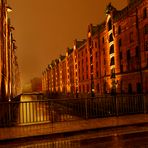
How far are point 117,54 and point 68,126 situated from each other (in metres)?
39.9

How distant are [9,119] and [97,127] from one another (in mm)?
3828

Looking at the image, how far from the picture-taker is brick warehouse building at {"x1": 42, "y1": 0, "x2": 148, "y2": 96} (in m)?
40.1

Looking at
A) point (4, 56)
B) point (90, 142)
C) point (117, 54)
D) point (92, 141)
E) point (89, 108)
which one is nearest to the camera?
point (90, 142)

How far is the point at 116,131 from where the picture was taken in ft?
35.6

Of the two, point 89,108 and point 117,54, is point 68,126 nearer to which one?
point 89,108

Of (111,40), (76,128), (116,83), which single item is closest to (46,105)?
(76,128)

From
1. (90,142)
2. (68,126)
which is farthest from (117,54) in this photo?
(90,142)

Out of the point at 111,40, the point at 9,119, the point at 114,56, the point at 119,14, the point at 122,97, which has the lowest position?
the point at 9,119

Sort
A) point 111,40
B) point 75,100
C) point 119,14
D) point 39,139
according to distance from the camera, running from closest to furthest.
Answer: point 39,139 < point 75,100 < point 119,14 < point 111,40

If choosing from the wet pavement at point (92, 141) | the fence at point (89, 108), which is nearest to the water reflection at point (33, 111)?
the fence at point (89, 108)

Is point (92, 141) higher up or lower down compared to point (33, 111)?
lower down

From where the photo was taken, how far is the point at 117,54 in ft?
164

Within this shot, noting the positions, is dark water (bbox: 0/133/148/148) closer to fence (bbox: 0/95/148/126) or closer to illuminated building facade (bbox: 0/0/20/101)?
fence (bbox: 0/95/148/126)

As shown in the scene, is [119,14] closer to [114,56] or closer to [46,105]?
[114,56]
